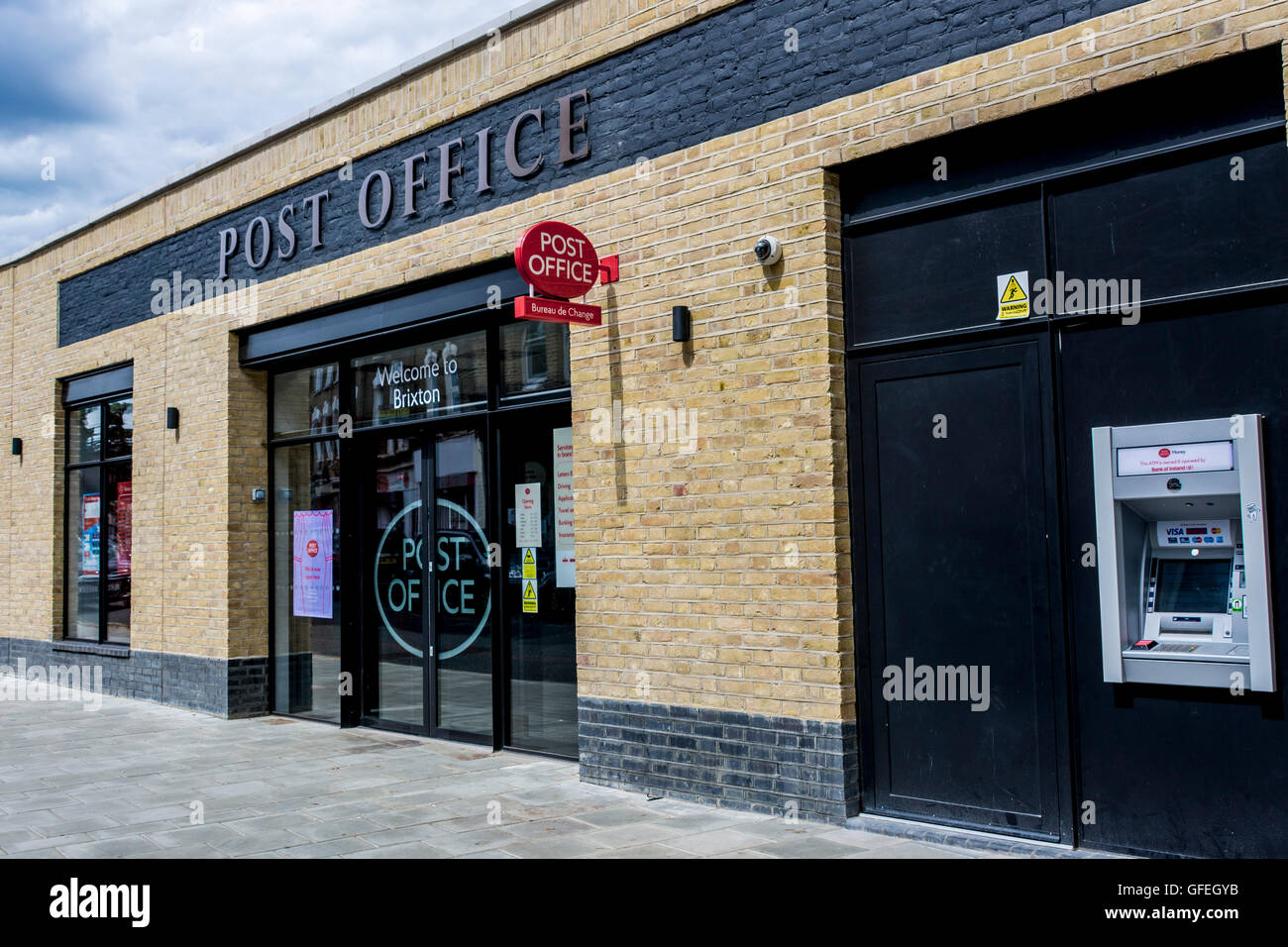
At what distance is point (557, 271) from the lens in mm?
6945

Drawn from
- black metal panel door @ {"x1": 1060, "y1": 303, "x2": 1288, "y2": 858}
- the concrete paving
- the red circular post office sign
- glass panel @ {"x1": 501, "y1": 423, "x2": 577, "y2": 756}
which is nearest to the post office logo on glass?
glass panel @ {"x1": 501, "y1": 423, "x2": 577, "y2": 756}

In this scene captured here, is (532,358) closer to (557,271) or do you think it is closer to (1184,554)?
(557,271)

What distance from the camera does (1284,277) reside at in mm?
4848

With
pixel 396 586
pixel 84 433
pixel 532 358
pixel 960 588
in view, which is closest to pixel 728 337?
pixel 960 588

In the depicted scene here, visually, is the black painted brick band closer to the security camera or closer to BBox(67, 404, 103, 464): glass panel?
BBox(67, 404, 103, 464): glass panel

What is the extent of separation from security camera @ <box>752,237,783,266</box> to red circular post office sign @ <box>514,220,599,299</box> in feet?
3.94

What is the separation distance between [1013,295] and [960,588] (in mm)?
1515

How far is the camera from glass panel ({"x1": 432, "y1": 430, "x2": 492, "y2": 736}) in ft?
29.3

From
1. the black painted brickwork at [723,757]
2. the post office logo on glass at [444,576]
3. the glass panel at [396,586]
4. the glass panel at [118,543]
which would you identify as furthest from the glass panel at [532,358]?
the glass panel at [118,543]

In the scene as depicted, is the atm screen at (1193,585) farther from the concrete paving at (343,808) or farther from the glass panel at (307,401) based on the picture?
the glass panel at (307,401)

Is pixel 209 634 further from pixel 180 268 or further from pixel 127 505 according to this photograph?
pixel 180 268

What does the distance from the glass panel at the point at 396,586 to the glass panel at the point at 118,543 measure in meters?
4.35

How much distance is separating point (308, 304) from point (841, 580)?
6.11m

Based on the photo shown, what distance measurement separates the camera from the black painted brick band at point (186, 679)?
11.0 m
